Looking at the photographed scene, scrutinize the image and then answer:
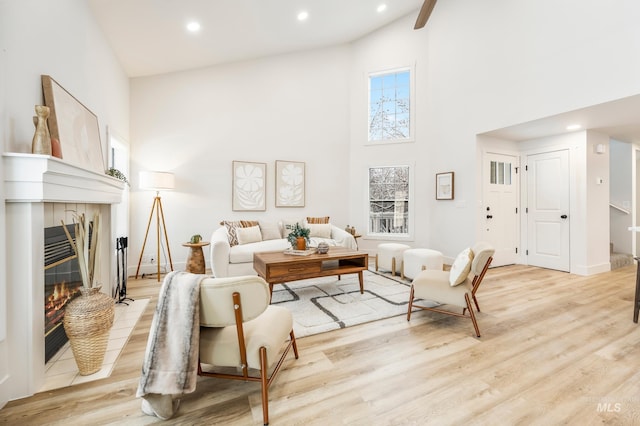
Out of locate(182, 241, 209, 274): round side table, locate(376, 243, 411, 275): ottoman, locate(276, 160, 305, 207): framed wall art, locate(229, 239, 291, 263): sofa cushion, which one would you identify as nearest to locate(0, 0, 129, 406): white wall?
locate(182, 241, 209, 274): round side table

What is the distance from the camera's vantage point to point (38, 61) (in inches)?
72.7

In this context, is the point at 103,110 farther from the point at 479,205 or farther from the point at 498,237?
the point at 498,237

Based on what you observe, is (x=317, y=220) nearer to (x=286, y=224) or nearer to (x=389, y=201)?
(x=286, y=224)

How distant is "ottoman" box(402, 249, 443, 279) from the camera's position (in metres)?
3.56

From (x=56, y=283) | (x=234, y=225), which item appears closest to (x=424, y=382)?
(x=56, y=283)

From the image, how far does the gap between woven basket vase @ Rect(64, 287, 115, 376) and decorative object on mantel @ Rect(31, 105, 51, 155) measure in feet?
2.97

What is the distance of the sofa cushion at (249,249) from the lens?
375cm

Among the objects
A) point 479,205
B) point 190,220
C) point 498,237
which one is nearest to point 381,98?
point 479,205

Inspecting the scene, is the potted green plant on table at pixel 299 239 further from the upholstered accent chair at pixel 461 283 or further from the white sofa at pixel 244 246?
the upholstered accent chair at pixel 461 283

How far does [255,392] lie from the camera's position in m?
1.58

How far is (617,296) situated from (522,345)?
2181 mm

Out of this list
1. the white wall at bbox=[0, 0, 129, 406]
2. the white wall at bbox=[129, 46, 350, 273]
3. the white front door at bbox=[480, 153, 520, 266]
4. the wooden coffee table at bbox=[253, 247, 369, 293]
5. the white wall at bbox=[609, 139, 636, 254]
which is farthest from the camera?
the white wall at bbox=[609, 139, 636, 254]

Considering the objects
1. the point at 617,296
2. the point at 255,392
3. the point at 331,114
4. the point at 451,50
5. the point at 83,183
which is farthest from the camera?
the point at 331,114

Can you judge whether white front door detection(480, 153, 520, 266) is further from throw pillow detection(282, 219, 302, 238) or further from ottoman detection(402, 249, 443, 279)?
throw pillow detection(282, 219, 302, 238)
